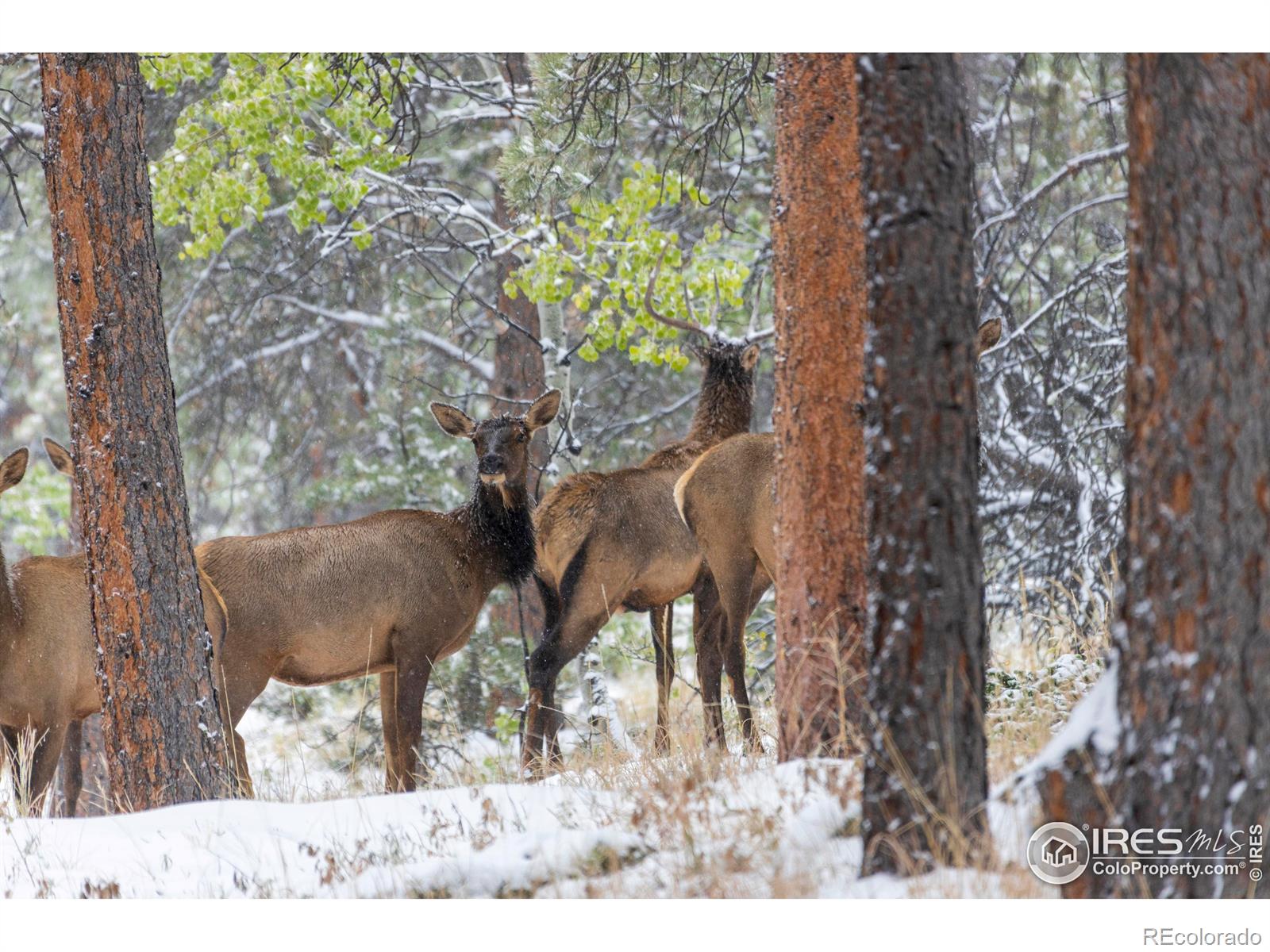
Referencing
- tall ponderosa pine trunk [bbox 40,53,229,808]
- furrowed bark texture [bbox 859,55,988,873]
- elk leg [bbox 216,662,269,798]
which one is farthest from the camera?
elk leg [bbox 216,662,269,798]

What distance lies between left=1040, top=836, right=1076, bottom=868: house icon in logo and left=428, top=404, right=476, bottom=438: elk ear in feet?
16.7

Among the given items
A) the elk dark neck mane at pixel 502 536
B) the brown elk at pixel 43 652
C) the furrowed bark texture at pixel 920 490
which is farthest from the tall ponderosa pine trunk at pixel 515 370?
the furrowed bark texture at pixel 920 490

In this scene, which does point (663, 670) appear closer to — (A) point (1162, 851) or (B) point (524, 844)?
(B) point (524, 844)

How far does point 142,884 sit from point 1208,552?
3.87m

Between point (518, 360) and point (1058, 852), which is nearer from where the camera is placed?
point (1058, 852)

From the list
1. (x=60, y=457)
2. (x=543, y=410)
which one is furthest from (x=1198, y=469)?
(x=60, y=457)

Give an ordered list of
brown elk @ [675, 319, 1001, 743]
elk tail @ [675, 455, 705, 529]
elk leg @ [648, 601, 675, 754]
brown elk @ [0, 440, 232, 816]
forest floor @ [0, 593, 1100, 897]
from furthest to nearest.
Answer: elk tail @ [675, 455, 705, 529] → brown elk @ [675, 319, 1001, 743] → elk leg @ [648, 601, 675, 754] → brown elk @ [0, 440, 232, 816] → forest floor @ [0, 593, 1100, 897]

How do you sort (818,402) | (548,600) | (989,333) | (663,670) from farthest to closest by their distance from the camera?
(548,600) → (663,670) → (989,333) → (818,402)

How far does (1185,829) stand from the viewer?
3.71 metres

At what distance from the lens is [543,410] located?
8.40m

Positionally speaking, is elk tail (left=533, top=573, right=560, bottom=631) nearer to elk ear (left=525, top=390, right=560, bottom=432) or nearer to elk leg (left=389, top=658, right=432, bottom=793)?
elk leg (left=389, top=658, right=432, bottom=793)

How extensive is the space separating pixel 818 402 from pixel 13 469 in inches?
177

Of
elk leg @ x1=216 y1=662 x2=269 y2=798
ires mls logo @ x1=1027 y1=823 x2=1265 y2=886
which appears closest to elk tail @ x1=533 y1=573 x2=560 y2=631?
elk leg @ x1=216 y1=662 x2=269 y2=798

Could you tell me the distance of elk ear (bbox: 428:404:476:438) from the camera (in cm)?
842
